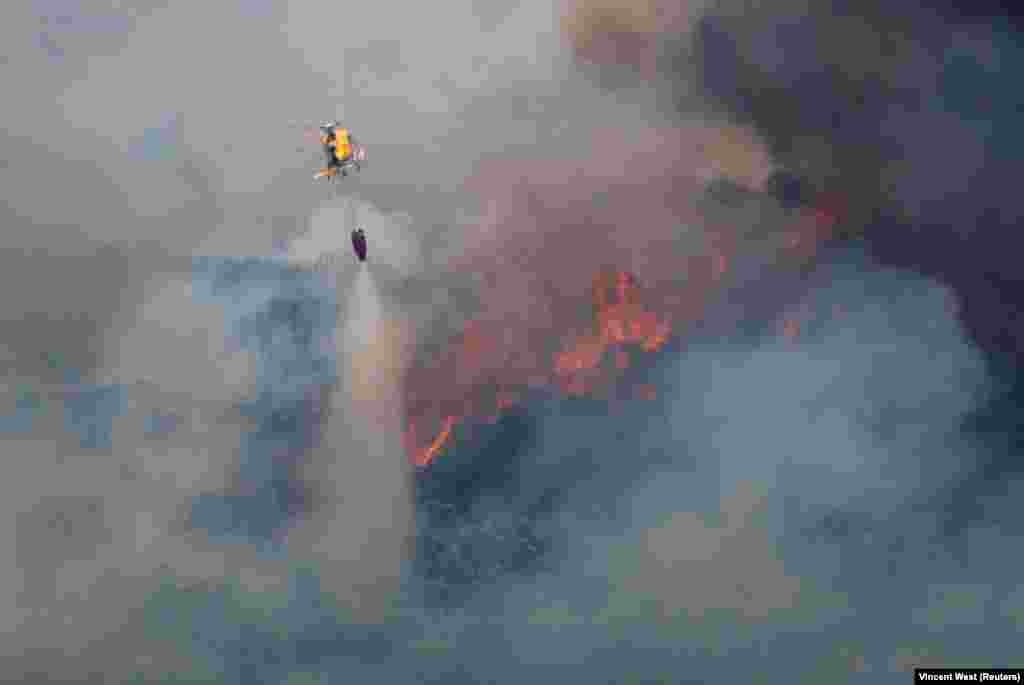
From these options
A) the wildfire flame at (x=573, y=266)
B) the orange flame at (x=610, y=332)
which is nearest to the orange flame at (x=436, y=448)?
the wildfire flame at (x=573, y=266)

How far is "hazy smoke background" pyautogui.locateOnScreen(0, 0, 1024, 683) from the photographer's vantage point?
138125 mm

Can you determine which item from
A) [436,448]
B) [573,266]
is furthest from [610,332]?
[436,448]

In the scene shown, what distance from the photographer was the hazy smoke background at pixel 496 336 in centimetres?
13812

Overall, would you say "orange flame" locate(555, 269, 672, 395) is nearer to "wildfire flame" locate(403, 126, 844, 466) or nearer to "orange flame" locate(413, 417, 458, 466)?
"wildfire flame" locate(403, 126, 844, 466)

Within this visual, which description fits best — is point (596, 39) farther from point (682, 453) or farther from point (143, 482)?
point (143, 482)

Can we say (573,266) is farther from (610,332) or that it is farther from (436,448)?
(436,448)

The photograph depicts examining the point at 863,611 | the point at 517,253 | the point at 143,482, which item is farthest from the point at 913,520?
the point at 143,482

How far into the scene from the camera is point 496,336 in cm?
13950

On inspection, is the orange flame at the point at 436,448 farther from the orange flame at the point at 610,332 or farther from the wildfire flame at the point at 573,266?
the orange flame at the point at 610,332

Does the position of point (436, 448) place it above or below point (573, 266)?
below

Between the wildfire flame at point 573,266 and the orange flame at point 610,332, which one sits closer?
the wildfire flame at point 573,266

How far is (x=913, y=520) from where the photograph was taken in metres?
142

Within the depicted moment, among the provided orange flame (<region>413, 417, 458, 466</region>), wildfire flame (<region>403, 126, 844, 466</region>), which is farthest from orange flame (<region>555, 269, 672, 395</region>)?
orange flame (<region>413, 417, 458, 466</region>)

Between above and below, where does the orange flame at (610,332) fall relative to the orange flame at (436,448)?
above
